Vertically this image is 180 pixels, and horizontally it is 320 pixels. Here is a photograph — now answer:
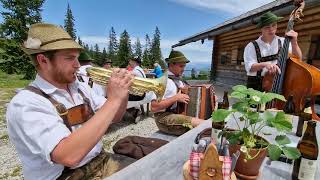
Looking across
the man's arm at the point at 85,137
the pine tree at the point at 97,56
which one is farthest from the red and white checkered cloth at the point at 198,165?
the pine tree at the point at 97,56

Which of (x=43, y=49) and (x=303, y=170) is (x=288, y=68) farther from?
(x=43, y=49)

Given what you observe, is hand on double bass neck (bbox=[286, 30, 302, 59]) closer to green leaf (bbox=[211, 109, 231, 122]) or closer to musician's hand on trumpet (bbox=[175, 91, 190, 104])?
musician's hand on trumpet (bbox=[175, 91, 190, 104])

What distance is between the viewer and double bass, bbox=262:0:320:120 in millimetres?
2926

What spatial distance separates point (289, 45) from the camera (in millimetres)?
3188

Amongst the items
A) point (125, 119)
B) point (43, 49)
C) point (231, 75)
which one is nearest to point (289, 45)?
point (43, 49)

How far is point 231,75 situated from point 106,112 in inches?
433

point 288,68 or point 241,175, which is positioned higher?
point 288,68

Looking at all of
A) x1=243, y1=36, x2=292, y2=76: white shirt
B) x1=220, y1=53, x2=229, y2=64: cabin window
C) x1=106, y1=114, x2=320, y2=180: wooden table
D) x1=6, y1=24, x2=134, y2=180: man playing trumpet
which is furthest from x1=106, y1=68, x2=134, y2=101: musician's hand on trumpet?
x1=220, y1=53, x2=229, y2=64: cabin window

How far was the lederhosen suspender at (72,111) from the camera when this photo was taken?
1646 millimetres

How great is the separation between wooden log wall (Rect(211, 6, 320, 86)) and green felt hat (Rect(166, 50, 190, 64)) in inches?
185

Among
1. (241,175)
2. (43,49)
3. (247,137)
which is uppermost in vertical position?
(43,49)

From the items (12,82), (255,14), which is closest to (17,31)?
(12,82)

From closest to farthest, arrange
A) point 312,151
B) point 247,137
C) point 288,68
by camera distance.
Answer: point 247,137 < point 312,151 < point 288,68

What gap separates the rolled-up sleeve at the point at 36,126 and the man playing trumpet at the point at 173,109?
1.70 m
